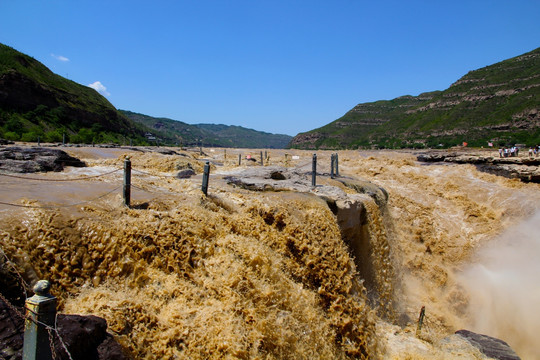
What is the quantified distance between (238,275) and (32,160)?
7.95 m

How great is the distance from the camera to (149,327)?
13.7 feet

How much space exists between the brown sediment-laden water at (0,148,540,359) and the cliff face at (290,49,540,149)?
42.2m

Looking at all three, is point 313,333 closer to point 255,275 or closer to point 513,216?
point 255,275

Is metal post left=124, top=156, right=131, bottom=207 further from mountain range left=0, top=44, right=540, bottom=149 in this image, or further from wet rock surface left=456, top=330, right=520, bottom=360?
mountain range left=0, top=44, right=540, bottom=149

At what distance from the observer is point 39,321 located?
2311 millimetres

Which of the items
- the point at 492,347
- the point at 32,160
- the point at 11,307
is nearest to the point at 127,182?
the point at 11,307

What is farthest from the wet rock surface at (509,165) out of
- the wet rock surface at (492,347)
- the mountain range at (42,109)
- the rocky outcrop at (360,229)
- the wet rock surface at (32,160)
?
the mountain range at (42,109)

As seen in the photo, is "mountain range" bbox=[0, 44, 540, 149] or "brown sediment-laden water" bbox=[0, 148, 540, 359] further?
"mountain range" bbox=[0, 44, 540, 149]

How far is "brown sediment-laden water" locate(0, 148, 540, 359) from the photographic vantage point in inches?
172

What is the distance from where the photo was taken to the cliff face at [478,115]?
5178 cm

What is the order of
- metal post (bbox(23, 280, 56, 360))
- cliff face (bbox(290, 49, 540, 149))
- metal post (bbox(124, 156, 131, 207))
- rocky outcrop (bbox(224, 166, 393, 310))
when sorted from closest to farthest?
1. metal post (bbox(23, 280, 56, 360))
2. metal post (bbox(124, 156, 131, 207))
3. rocky outcrop (bbox(224, 166, 393, 310))
4. cliff face (bbox(290, 49, 540, 149))

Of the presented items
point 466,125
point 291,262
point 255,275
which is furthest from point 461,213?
point 466,125

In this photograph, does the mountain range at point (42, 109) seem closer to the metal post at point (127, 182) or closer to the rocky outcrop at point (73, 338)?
the metal post at point (127, 182)

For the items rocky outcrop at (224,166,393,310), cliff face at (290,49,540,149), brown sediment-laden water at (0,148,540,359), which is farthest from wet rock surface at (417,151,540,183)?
cliff face at (290,49,540,149)
